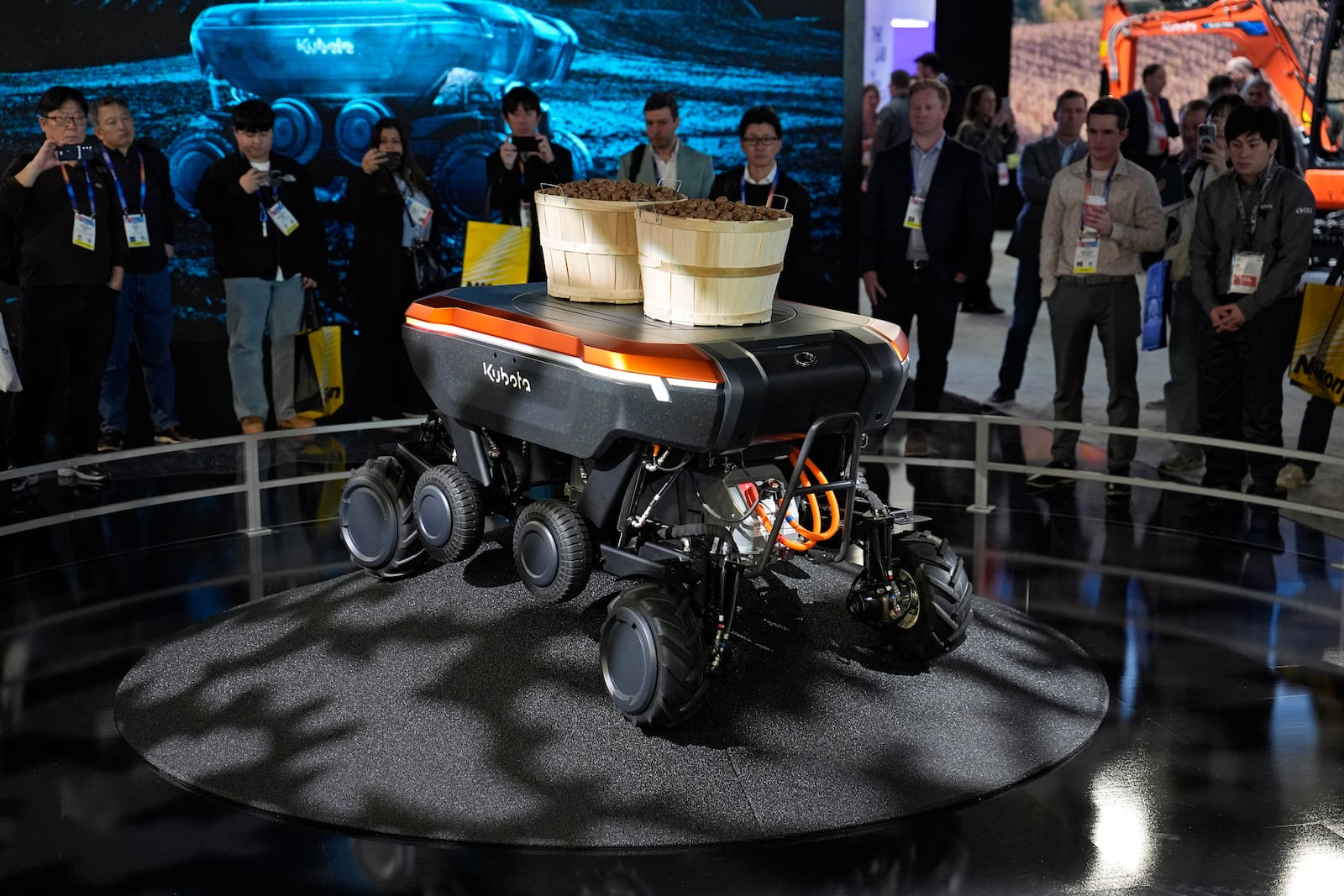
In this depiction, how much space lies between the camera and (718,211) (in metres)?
3.84

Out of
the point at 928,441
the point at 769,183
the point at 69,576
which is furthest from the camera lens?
the point at 928,441

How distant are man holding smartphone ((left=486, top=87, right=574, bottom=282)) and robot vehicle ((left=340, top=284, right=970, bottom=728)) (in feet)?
8.51

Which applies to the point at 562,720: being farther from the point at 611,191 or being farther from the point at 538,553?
the point at 611,191

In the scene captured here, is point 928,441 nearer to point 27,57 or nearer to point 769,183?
point 769,183

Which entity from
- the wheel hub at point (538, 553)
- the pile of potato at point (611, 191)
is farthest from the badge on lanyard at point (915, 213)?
the wheel hub at point (538, 553)

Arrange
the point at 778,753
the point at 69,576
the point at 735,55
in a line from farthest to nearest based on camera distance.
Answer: the point at 735,55 → the point at 69,576 → the point at 778,753

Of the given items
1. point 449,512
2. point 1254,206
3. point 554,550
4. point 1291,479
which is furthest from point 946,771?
point 1291,479

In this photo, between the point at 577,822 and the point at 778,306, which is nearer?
the point at 577,822

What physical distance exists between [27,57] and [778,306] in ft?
18.0

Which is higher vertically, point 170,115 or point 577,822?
point 170,115

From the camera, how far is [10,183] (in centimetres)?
588

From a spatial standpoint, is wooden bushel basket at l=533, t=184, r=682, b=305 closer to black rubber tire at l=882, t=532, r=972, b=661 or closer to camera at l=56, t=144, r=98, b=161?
black rubber tire at l=882, t=532, r=972, b=661

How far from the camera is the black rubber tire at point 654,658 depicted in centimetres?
354

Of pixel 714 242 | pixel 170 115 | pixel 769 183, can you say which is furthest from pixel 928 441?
pixel 170 115
